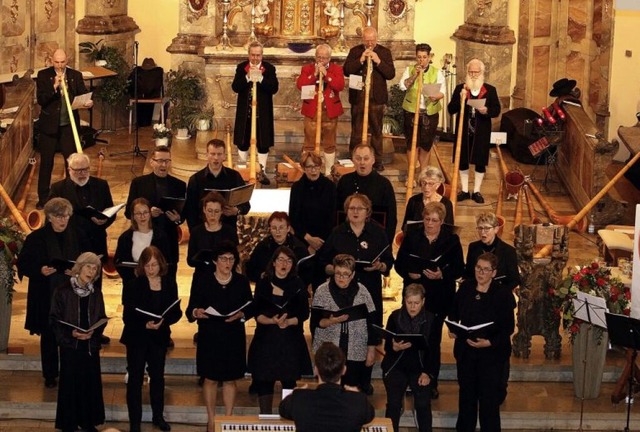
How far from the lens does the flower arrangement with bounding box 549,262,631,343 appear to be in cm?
1176

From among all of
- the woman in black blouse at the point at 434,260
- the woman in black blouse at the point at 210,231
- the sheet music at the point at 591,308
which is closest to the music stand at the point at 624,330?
the sheet music at the point at 591,308

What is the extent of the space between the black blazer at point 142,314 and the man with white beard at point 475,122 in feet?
17.2

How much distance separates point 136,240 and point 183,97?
709cm

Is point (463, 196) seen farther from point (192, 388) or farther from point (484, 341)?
point (484, 341)

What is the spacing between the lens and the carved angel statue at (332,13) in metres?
18.2

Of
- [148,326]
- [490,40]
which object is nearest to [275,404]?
[148,326]

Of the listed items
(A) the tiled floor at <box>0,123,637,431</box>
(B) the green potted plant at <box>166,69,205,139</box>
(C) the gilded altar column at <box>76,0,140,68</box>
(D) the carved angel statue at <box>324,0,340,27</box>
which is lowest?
(A) the tiled floor at <box>0,123,637,431</box>

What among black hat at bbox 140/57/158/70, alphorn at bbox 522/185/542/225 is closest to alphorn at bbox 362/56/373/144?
alphorn at bbox 522/185/542/225

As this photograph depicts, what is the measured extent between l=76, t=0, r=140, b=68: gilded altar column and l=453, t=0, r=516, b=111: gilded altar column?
4.14m

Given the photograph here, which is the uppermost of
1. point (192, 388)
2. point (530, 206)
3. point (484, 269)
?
point (484, 269)

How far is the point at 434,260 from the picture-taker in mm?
11602

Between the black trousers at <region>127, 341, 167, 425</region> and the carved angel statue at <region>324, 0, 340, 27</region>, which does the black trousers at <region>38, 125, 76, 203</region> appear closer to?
the carved angel statue at <region>324, 0, 340, 27</region>

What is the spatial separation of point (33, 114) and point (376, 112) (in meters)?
4.64

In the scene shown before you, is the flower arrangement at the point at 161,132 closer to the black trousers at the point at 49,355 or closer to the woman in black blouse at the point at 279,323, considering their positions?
the black trousers at the point at 49,355
